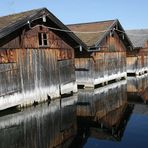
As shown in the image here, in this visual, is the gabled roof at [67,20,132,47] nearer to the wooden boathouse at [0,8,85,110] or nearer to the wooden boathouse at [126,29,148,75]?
the wooden boathouse at [0,8,85,110]

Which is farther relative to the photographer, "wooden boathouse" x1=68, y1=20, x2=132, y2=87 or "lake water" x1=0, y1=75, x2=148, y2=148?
"wooden boathouse" x1=68, y1=20, x2=132, y2=87

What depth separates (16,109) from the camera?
16812mm

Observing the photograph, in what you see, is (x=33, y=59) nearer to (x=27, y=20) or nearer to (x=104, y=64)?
(x=27, y=20)

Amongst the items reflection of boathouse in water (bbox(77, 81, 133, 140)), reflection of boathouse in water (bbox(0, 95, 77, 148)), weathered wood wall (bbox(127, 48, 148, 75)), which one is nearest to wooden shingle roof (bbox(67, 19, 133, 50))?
reflection of boathouse in water (bbox(77, 81, 133, 140))

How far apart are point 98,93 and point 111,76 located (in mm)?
7984

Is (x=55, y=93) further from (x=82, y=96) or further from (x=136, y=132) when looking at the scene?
(x=136, y=132)

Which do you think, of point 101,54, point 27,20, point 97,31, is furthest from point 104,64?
point 27,20

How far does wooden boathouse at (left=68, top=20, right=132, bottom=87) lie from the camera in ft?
86.3

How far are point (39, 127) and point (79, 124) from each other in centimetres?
198

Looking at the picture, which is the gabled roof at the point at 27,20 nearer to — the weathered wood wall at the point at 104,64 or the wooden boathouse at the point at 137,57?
the weathered wood wall at the point at 104,64

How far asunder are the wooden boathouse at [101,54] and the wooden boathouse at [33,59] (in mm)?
3718

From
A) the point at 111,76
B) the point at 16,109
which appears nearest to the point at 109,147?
the point at 16,109

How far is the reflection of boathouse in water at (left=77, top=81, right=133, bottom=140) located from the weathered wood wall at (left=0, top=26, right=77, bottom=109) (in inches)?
87.8

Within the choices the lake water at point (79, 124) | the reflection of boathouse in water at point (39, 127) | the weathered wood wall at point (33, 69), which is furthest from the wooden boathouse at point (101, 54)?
the reflection of boathouse in water at point (39, 127)
